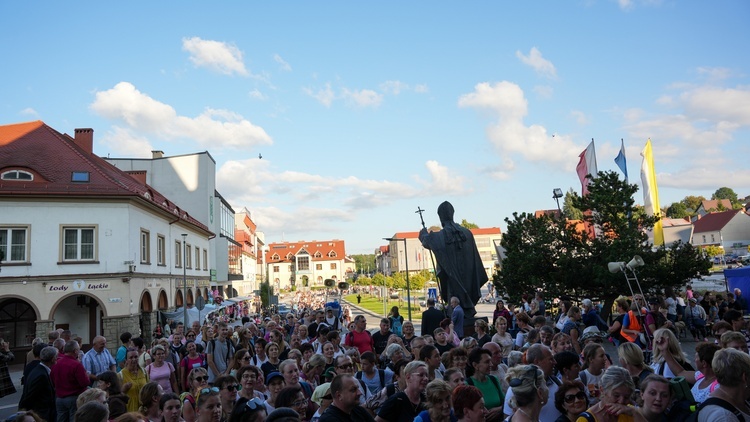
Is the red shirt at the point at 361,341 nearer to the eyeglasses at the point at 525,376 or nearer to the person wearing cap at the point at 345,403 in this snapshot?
the person wearing cap at the point at 345,403

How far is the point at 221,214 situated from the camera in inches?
2251

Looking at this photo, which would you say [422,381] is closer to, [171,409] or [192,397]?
[171,409]

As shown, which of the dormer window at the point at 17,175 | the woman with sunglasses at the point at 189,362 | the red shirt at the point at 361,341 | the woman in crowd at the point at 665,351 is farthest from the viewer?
the dormer window at the point at 17,175

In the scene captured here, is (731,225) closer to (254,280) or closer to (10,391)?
(254,280)

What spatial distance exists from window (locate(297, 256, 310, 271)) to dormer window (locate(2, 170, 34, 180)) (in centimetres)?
11326

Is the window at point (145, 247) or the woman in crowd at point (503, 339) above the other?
the window at point (145, 247)

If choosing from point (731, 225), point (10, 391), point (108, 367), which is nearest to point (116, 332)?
point (10, 391)

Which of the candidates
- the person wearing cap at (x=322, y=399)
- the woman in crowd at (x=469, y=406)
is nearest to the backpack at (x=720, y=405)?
the woman in crowd at (x=469, y=406)

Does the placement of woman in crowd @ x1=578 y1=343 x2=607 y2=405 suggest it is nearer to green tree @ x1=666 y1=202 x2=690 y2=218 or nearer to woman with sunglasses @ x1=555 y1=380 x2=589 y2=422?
woman with sunglasses @ x1=555 y1=380 x2=589 y2=422

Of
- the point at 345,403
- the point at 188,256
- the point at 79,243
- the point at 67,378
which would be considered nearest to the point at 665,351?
the point at 345,403

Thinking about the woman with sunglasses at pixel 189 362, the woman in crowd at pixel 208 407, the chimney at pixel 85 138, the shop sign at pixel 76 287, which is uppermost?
the chimney at pixel 85 138

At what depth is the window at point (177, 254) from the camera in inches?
1522

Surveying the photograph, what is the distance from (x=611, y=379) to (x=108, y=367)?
9131mm

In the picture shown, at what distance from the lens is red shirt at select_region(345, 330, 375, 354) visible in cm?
1060
